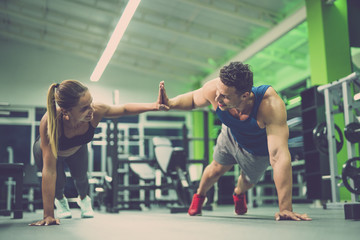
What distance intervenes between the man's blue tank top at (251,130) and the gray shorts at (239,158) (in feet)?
0.21

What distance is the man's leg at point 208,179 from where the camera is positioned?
2.78 metres

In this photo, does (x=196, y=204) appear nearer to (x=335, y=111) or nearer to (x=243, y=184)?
(x=243, y=184)

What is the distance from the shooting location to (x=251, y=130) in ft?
7.47

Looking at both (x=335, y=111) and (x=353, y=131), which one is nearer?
(x=353, y=131)

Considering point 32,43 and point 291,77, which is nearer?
point 291,77

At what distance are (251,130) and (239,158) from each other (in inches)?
13.3

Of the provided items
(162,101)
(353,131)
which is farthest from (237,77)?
(353,131)

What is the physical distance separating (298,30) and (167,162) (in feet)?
13.4

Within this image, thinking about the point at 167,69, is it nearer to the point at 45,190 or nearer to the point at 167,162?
the point at 167,162

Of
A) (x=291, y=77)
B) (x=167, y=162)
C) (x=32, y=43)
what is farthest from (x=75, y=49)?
(x=167, y=162)

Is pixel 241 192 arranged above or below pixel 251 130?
below

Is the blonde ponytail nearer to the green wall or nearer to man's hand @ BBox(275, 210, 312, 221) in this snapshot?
man's hand @ BBox(275, 210, 312, 221)

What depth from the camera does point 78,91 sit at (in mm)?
2176

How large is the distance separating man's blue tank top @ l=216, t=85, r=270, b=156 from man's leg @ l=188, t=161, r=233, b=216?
1.17 feet
